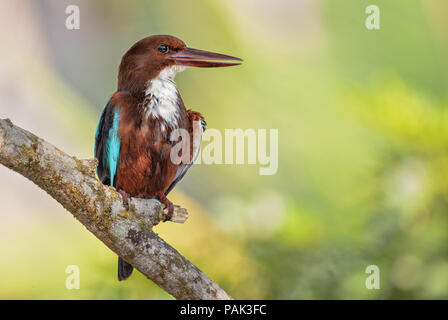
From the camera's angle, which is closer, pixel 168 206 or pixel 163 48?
pixel 168 206

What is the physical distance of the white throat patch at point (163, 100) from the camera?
234 centimetres

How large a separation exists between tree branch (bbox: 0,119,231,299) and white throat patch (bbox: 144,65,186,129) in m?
0.54

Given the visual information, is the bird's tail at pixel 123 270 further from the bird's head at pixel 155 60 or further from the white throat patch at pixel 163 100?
the bird's head at pixel 155 60

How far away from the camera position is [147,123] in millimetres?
2332

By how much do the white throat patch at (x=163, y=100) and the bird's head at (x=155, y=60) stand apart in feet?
0.12

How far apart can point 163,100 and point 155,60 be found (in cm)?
23

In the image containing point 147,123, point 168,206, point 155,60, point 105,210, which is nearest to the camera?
point 105,210

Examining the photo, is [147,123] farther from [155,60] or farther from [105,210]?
[105,210]

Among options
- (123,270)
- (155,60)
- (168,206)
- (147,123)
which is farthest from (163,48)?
(123,270)

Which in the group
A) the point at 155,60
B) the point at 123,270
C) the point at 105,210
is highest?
the point at 155,60

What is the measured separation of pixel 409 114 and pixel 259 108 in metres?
2.19

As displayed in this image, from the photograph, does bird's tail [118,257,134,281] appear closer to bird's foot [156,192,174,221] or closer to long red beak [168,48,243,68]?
bird's foot [156,192,174,221]

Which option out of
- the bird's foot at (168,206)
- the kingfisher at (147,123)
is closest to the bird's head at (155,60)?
the kingfisher at (147,123)

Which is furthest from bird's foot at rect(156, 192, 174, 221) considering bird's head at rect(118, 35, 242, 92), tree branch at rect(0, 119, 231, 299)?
bird's head at rect(118, 35, 242, 92)
